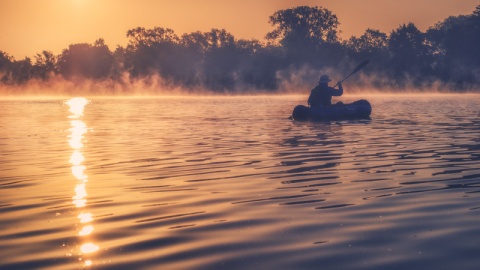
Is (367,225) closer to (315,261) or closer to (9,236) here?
(315,261)

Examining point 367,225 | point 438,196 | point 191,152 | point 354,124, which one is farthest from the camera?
point 354,124

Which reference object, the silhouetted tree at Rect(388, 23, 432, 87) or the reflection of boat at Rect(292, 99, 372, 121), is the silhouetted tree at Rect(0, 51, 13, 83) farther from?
the reflection of boat at Rect(292, 99, 372, 121)

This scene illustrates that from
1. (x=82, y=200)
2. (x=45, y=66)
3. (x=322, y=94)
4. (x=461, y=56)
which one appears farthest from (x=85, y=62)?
(x=82, y=200)

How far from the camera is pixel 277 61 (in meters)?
99.9

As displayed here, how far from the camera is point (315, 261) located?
543 cm

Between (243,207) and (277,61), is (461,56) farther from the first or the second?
(243,207)

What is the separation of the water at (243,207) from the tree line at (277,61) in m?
79.5

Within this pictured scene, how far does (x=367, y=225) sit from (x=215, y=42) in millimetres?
106473

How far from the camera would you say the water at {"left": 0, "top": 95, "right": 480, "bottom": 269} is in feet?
18.4

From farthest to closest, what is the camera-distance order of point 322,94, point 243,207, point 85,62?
point 85,62
point 322,94
point 243,207

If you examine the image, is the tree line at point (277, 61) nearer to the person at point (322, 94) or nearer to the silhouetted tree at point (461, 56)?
the silhouetted tree at point (461, 56)

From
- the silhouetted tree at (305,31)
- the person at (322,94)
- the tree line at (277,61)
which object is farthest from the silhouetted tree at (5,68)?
the person at (322,94)

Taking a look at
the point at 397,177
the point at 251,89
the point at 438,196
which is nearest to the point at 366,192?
the point at 438,196

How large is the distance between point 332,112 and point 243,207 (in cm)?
1706
